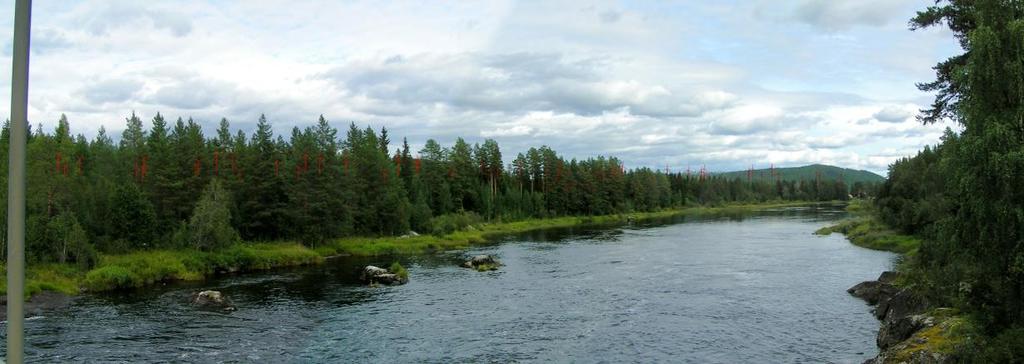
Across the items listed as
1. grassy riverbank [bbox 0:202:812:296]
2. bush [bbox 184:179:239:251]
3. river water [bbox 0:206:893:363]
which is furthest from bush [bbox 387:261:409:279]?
bush [bbox 184:179:239:251]

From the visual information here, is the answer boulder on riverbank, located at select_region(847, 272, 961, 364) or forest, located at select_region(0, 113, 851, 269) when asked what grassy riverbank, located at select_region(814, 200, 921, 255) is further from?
forest, located at select_region(0, 113, 851, 269)

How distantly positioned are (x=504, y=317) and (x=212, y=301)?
17.8 metres

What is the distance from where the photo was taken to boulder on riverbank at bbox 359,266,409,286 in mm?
51125

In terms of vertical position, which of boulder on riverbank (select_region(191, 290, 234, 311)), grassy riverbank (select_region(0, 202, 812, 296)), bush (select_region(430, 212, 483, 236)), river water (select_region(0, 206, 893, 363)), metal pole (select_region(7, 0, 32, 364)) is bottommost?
river water (select_region(0, 206, 893, 363))

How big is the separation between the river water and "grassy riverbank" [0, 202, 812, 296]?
272 centimetres

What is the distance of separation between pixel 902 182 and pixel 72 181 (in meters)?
88.0

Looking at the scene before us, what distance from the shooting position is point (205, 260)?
57.7 meters

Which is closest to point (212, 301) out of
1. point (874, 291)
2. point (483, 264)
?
point (483, 264)

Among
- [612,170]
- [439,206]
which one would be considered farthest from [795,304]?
[612,170]

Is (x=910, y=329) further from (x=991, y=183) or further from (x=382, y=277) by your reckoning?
(x=382, y=277)

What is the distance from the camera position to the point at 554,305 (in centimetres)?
4144

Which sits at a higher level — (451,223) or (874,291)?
(451,223)

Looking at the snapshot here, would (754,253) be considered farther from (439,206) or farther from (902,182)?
(439,206)

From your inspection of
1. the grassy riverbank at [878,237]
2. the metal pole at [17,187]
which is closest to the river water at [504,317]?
the grassy riverbank at [878,237]
